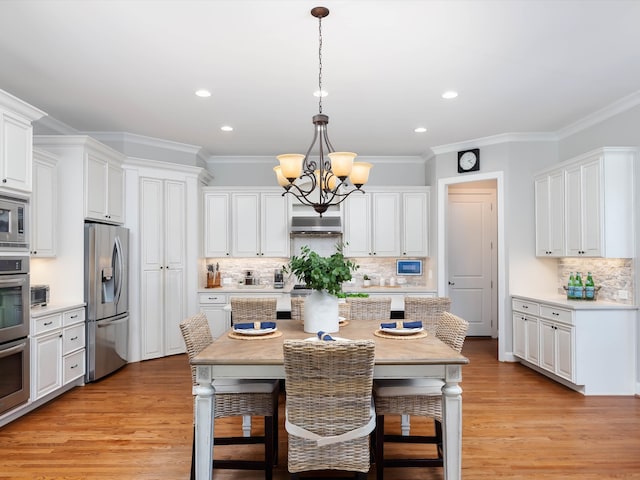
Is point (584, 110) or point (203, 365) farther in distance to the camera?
point (584, 110)

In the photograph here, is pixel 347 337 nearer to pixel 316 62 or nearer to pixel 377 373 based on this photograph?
pixel 377 373

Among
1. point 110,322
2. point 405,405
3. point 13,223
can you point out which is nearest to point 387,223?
point 110,322

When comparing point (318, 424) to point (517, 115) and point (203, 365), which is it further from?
point (517, 115)

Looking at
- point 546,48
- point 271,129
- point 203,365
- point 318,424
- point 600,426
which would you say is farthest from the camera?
point 271,129

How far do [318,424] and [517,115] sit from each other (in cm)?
410

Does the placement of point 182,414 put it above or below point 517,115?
below

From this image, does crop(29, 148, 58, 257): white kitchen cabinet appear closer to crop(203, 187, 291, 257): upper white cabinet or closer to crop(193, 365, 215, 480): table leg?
crop(203, 187, 291, 257): upper white cabinet

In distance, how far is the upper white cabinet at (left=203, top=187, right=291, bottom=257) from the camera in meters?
6.66

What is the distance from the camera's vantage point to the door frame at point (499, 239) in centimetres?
571

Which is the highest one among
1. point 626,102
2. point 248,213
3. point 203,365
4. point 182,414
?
point 626,102

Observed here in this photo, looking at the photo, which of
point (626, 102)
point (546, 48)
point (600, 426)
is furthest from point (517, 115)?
point (600, 426)

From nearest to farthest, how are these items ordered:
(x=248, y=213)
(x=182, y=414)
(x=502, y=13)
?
(x=502, y=13) < (x=182, y=414) < (x=248, y=213)

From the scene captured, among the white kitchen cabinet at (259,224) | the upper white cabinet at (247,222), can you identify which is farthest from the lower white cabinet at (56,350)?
the white kitchen cabinet at (259,224)

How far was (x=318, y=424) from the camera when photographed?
2227 mm
